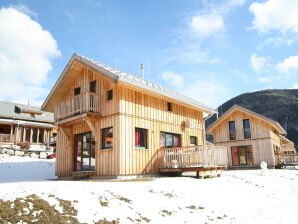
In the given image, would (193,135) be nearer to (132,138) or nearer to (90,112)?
(132,138)

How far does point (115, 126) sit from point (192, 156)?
4.66 m

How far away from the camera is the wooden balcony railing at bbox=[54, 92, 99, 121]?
1705 centimetres

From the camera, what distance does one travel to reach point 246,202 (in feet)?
39.0

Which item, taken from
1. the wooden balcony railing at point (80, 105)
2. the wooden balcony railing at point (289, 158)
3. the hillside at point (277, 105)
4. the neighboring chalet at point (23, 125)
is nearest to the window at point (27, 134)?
the neighboring chalet at point (23, 125)

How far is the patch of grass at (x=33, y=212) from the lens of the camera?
21.3 feet

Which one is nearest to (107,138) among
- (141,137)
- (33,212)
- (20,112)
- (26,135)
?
(141,137)

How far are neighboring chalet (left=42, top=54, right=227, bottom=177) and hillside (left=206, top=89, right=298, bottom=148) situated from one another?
6092 centimetres

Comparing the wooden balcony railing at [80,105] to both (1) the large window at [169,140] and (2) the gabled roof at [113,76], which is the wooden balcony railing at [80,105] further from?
(1) the large window at [169,140]

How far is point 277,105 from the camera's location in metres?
102

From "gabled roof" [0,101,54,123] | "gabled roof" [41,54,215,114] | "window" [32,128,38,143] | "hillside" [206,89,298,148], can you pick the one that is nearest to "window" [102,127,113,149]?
"gabled roof" [41,54,215,114]

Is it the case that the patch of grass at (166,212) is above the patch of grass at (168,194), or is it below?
below

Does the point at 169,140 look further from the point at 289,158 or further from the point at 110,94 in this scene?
the point at 289,158

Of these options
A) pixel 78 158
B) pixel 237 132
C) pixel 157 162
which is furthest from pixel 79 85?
pixel 237 132

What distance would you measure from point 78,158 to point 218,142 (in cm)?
2013
